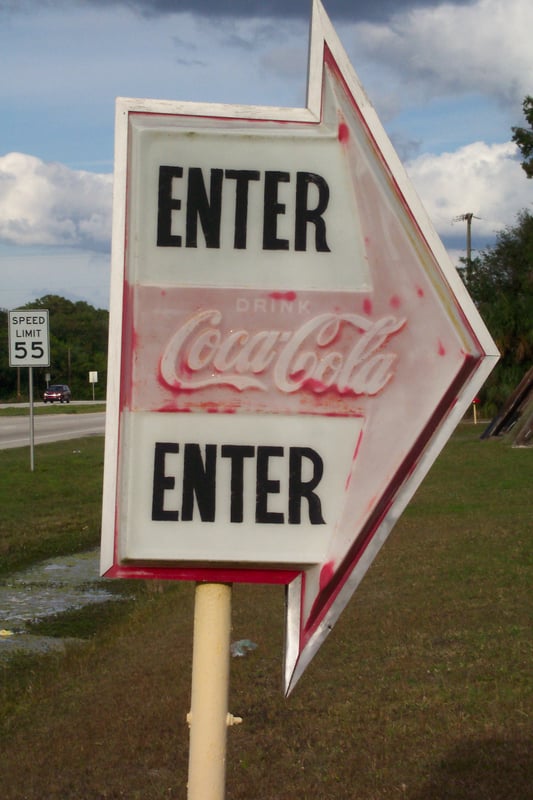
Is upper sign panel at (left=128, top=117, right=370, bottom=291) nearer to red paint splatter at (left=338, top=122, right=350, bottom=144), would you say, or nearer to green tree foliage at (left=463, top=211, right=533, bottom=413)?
red paint splatter at (left=338, top=122, right=350, bottom=144)

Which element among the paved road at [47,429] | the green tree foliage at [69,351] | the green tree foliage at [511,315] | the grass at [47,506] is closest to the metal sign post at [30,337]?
the grass at [47,506]

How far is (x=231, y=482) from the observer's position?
6.02ft

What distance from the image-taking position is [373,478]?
1802mm

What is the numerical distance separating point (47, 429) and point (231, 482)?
36.5 metres

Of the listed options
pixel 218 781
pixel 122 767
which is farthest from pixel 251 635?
pixel 218 781

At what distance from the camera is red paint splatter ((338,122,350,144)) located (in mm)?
1866

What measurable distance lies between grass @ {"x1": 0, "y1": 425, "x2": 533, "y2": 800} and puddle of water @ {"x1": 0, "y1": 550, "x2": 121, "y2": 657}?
1.70ft

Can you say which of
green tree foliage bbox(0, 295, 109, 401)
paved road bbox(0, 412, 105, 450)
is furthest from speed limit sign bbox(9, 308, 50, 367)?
green tree foliage bbox(0, 295, 109, 401)

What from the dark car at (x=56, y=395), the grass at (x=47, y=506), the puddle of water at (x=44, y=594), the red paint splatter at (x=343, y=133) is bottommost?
the dark car at (x=56, y=395)

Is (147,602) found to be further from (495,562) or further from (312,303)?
(312,303)

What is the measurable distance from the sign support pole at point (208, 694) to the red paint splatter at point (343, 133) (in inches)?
31.4

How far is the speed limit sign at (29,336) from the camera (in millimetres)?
19844

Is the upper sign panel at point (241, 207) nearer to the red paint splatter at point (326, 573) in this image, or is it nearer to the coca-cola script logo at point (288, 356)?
the coca-cola script logo at point (288, 356)

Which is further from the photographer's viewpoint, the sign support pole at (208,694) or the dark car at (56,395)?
the dark car at (56,395)
